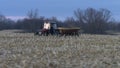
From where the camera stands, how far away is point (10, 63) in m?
13.7

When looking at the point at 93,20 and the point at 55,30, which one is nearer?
the point at 55,30

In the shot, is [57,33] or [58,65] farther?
[57,33]

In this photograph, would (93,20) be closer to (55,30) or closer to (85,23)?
(85,23)

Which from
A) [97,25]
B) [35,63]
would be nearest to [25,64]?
[35,63]

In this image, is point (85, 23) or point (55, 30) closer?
point (55, 30)

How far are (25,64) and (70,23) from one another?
95.6 metres

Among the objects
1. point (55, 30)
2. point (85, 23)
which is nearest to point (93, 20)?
point (85, 23)

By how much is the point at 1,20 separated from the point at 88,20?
27700 mm

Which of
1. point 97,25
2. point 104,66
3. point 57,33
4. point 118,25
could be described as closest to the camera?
point 104,66

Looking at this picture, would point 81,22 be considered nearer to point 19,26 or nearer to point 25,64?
point 19,26

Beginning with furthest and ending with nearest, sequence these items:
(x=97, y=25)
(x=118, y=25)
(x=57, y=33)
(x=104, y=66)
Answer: (x=118, y=25) < (x=97, y=25) < (x=57, y=33) < (x=104, y=66)

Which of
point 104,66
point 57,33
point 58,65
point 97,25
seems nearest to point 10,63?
point 58,65

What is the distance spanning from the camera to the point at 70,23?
108500 millimetres

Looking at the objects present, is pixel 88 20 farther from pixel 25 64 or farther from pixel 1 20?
pixel 25 64
